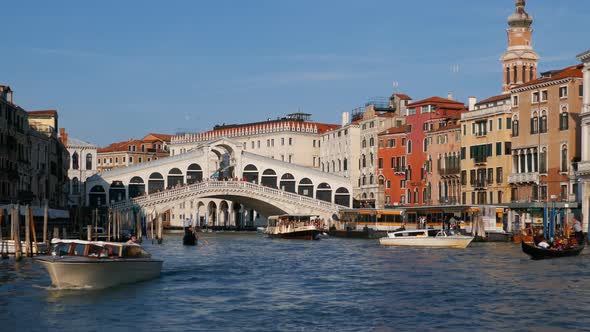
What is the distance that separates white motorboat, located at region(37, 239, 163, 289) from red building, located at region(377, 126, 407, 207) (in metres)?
44.3

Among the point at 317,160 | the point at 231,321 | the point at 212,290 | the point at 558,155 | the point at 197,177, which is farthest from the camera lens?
the point at 317,160

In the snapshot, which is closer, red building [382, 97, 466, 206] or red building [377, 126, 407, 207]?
red building [382, 97, 466, 206]

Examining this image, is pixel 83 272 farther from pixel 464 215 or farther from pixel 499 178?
pixel 499 178

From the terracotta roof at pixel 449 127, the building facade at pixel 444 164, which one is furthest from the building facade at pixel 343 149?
the terracotta roof at pixel 449 127

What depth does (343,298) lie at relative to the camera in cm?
2542

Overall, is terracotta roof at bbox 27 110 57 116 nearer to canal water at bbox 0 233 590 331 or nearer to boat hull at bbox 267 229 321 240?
boat hull at bbox 267 229 321 240

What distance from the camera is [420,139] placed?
67.6 m

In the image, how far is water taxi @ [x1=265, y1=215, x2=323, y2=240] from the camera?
2244 inches

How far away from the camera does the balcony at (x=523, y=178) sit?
54509 millimetres

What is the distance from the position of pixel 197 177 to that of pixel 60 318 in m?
52.0

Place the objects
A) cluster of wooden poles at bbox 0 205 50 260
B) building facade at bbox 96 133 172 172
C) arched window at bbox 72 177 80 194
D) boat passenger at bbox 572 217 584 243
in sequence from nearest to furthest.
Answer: cluster of wooden poles at bbox 0 205 50 260 → boat passenger at bbox 572 217 584 243 → arched window at bbox 72 177 80 194 → building facade at bbox 96 133 172 172

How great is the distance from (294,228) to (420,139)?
1282 cm

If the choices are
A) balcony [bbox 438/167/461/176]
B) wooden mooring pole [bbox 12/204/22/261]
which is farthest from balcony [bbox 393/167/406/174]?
wooden mooring pole [bbox 12/204/22/261]

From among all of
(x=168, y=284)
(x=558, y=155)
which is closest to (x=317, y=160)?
(x=558, y=155)
